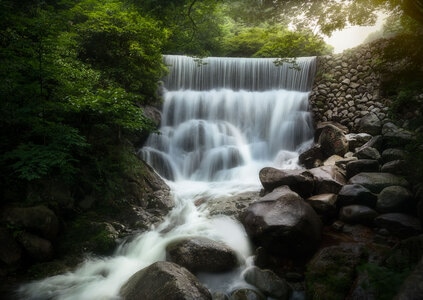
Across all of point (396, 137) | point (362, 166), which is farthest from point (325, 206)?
point (396, 137)

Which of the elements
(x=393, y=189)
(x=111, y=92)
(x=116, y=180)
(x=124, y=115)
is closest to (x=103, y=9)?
(x=111, y=92)

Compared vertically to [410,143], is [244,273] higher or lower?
lower

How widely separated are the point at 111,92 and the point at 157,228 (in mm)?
3438

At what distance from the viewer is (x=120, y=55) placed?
30.8 feet

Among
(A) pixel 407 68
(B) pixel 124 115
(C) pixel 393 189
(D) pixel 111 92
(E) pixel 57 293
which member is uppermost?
(A) pixel 407 68

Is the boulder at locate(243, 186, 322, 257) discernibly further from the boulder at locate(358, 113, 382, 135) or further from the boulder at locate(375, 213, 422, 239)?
the boulder at locate(358, 113, 382, 135)

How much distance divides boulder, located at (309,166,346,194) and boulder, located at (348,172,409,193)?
36 cm

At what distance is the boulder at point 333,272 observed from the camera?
4.08 metres

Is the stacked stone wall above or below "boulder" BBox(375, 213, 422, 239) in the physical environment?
above

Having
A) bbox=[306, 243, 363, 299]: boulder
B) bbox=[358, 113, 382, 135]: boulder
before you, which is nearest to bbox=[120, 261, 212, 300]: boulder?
bbox=[306, 243, 363, 299]: boulder

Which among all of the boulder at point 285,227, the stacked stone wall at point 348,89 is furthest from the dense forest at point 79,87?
the stacked stone wall at point 348,89

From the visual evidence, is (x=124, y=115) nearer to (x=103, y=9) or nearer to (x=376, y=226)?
(x=103, y=9)

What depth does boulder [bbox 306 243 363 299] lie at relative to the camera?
13.4ft

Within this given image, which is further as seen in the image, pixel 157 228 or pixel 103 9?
pixel 103 9
